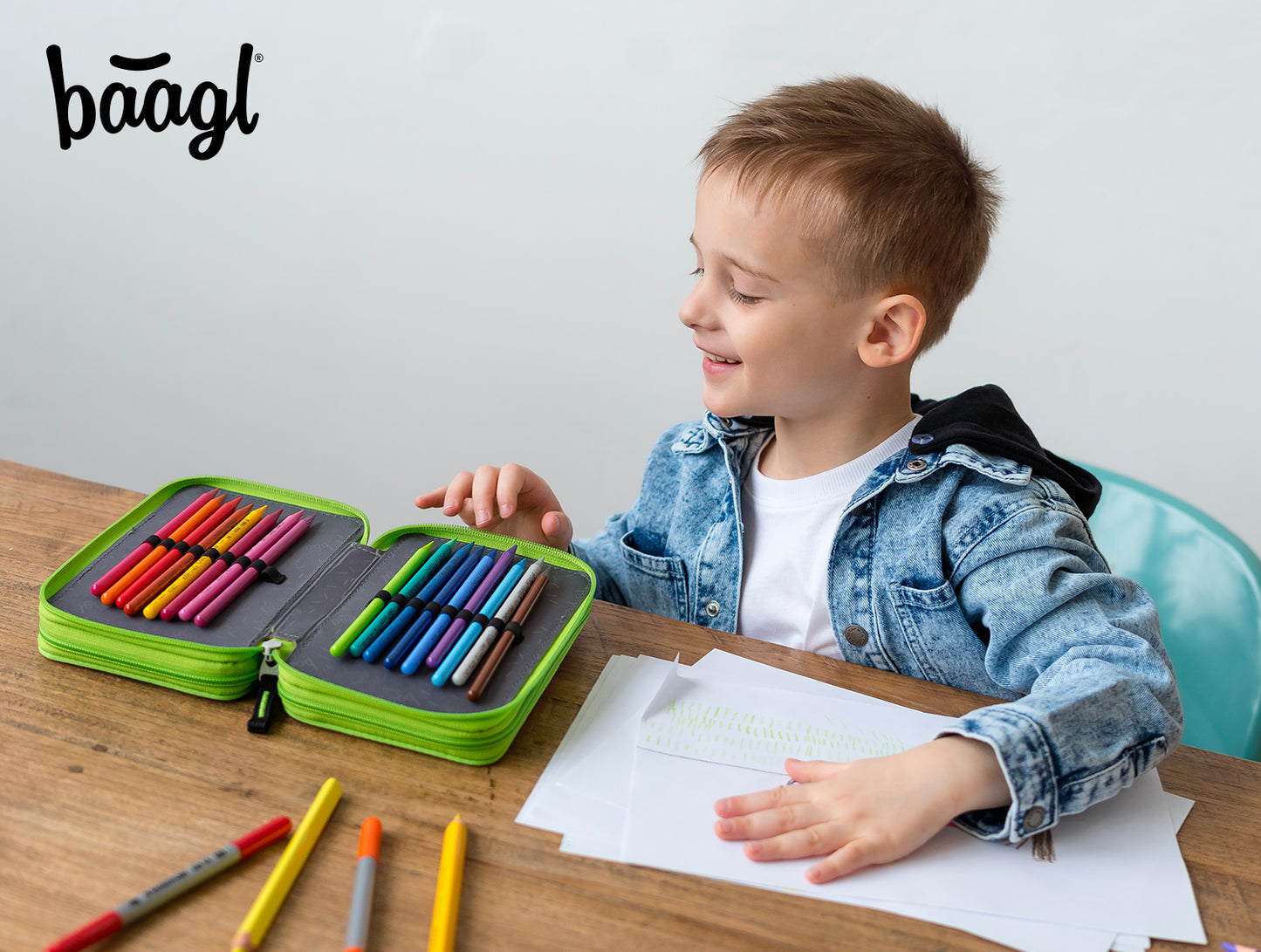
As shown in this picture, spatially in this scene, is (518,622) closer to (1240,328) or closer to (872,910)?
(872,910)

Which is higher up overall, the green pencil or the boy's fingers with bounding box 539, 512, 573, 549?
the green pencil

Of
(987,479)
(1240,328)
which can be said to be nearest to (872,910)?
(987,479)

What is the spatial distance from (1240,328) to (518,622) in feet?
4.68

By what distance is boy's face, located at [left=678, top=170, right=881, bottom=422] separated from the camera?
0.88 meters

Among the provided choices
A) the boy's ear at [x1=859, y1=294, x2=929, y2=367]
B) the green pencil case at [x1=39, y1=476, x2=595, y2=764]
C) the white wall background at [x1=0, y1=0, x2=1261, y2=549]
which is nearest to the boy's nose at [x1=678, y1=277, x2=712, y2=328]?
the boy's ear at [x1=859, y1=294, x2=929, y2=367]

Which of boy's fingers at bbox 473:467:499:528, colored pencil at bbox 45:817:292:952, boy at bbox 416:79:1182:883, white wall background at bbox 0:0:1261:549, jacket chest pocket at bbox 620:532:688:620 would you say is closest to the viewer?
colored pencil at bbox 45:817:292:952

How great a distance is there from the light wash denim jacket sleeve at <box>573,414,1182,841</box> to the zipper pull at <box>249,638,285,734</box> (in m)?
0.43

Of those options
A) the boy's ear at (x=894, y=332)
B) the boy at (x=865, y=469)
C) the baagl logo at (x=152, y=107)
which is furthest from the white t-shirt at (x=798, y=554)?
the baagl logo at (x=152, y=107)

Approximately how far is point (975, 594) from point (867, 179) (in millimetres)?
374

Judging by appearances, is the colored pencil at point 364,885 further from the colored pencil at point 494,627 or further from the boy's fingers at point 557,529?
the boy's fingers at point 557,529

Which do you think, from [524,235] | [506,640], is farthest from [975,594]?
[524,235]

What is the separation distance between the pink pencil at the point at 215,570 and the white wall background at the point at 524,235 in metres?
1.20

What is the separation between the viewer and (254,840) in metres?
0.58

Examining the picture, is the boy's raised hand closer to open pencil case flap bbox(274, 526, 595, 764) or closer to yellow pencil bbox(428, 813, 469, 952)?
open pencil case flap bbox(274, 526, 595, 764)
